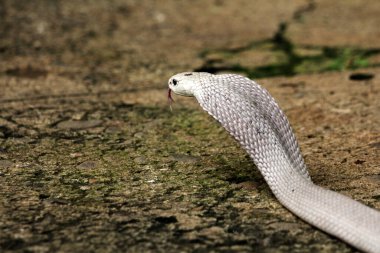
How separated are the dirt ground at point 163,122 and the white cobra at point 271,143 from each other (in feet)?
0.21

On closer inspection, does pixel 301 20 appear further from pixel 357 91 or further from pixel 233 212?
pixel 233 212

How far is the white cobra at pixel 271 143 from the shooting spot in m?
2.07

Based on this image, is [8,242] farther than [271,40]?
No

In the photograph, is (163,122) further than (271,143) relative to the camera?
Yes

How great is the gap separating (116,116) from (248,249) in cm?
140

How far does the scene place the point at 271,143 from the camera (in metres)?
2.25

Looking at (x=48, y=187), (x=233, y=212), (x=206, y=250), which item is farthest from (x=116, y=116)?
(x=206, y=250)

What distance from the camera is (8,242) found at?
1.99 m

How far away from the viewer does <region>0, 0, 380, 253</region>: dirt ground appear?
6.88ft

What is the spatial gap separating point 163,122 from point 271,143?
0.99m

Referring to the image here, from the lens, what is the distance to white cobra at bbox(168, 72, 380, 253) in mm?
2066

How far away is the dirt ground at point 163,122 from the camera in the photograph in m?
2.10

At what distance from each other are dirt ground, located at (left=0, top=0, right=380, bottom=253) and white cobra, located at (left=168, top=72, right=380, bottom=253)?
0.07 metres

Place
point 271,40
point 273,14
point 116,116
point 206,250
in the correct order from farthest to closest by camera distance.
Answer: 1. point 273,14
2. point 271,40
3. point 116,116
4. point 206,250
